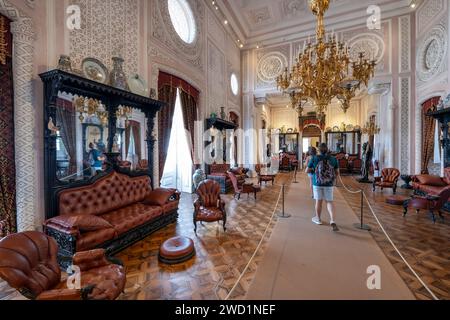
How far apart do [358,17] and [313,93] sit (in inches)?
298

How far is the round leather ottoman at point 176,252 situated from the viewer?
298 centimetres

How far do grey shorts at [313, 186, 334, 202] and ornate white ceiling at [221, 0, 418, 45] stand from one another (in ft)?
28.6

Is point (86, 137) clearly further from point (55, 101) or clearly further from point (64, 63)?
point (64, 63)

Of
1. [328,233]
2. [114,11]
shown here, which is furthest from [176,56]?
[328,233]

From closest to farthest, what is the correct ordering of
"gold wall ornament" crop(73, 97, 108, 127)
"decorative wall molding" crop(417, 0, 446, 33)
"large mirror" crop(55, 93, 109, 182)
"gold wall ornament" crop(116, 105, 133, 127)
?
1. "large mirror" crop(55, 93, 109, 182)
2. "gold wall ornament" crop(73, 97, 108, 127)
3. "gold wall ornament" crop(116, 105, 133, 127)
4. "decorative wall molding" crop(417, 0, 446, 33)

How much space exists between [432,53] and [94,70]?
10965 mm

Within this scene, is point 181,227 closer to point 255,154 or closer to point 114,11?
point 114,11

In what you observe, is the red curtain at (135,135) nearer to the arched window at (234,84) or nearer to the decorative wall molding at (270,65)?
the arched window at (234,84)

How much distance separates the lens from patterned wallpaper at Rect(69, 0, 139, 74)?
389 cm

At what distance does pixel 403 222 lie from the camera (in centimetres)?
452

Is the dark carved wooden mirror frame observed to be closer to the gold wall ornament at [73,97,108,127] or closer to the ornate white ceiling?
the gold wall ornament at [73,97,108,127]

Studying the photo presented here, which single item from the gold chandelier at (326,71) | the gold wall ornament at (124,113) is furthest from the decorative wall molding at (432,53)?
the gold wall ornament at (124,113)

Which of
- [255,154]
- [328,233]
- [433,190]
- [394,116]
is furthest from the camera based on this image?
[255,154]

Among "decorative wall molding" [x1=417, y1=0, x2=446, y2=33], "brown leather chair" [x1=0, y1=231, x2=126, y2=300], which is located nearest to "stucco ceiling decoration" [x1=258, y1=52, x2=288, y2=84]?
"decorative wall molding" [x1=417, y1=0, x2=446, y2=33]
